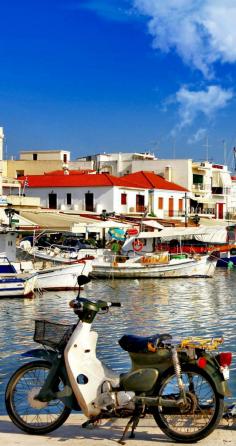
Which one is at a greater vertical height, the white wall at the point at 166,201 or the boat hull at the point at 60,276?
the white wall at the point at 166,201

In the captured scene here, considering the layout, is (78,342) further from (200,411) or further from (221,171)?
(221,171)

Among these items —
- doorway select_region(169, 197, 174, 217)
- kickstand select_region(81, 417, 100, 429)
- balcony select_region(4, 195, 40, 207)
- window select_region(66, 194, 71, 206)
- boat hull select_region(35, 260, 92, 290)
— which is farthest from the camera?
doorway select_region(169, 197, 174, 217)

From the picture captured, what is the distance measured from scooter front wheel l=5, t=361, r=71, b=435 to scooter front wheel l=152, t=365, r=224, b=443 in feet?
2.99

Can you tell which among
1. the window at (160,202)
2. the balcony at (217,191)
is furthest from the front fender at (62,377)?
the balcony at (217,191)

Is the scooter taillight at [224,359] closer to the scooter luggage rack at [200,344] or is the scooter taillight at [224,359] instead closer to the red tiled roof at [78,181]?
the scooter luggage rack at [200,344]

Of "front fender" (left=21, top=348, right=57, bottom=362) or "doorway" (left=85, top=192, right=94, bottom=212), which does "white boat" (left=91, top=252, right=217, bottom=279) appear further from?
"front fender" (left=21, top=348, right=57, bottom=362)

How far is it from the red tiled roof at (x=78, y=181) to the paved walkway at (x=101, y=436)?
53.7m

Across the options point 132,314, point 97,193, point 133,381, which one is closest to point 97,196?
point 97,193

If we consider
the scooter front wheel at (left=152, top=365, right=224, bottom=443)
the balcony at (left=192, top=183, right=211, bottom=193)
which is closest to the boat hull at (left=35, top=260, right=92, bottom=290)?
the scooter front wheel at (left=152, top=365, right=224, bottom=443)

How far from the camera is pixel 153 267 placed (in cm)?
3703

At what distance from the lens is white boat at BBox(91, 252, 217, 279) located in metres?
36.8

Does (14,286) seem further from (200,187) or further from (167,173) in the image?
(200,187)

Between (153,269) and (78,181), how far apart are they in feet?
86.1

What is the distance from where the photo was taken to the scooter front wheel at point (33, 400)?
641 centimetres
